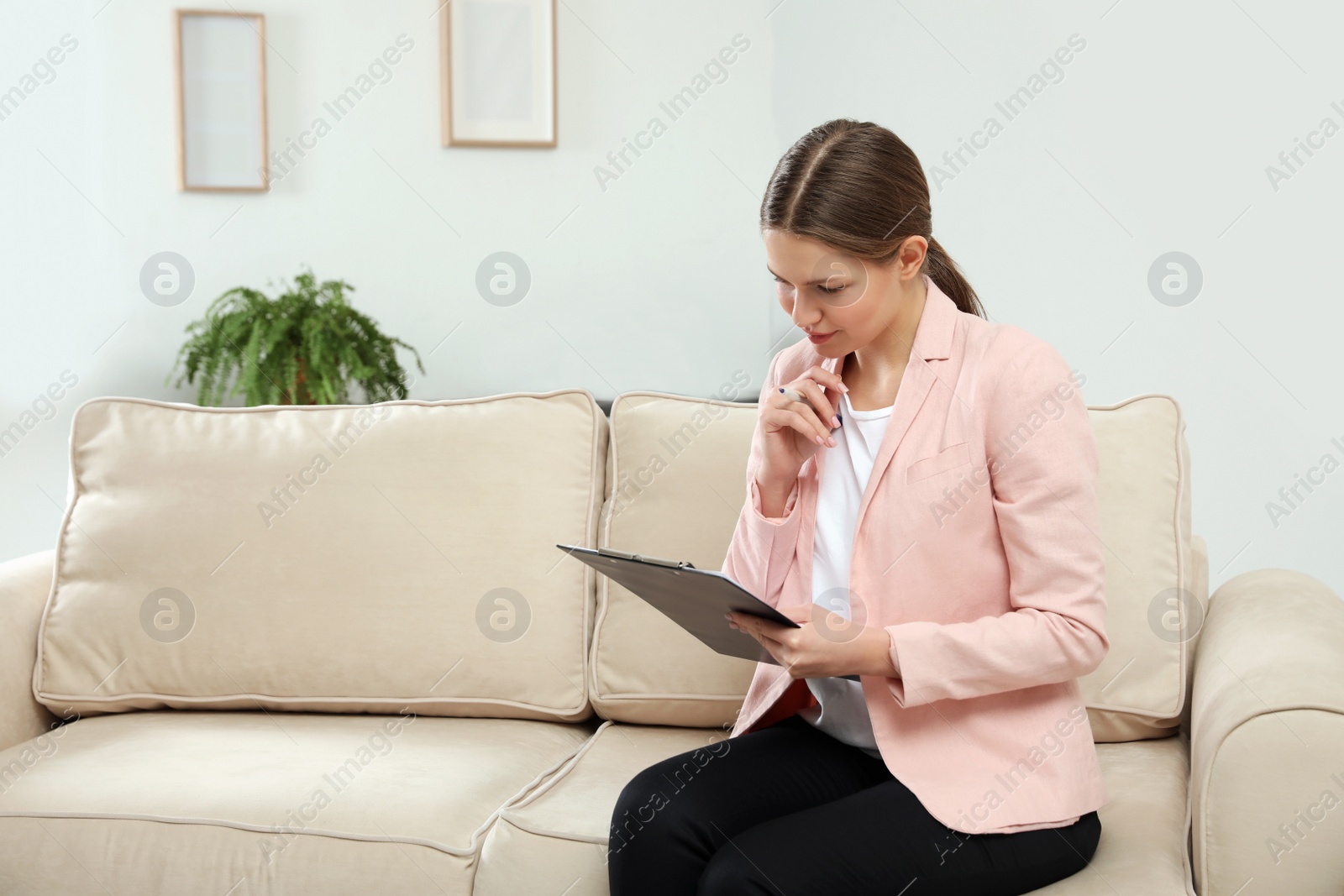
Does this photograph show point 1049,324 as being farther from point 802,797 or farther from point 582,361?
point 802,797

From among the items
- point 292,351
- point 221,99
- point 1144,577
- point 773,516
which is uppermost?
point 221,99

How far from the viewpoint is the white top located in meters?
1.17

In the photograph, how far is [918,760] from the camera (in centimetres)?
107

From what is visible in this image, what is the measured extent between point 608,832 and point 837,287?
0.65 meters

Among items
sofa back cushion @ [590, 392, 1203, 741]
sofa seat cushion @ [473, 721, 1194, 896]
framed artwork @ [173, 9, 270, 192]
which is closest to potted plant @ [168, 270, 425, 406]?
framed artwork @ [173, 9, 270, 192]

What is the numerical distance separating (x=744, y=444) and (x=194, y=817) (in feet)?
2.84

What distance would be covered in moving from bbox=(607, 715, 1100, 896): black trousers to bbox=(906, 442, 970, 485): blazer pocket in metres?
0.32

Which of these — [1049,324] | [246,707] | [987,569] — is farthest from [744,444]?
[1049,324]

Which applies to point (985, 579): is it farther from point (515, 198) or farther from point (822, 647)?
point (515, 198)

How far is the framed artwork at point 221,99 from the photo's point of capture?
265cm

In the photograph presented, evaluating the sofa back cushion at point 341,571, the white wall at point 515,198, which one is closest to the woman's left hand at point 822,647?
the sofa back cushion at point 341,571

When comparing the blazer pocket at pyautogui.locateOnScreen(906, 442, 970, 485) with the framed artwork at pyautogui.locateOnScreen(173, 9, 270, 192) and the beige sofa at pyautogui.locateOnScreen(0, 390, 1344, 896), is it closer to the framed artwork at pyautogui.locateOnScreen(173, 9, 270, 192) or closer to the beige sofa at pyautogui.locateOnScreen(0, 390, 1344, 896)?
the beige sofa at pyautogui.locateOnScreen(0, 390, 1344, 896)

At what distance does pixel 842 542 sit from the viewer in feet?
3.92

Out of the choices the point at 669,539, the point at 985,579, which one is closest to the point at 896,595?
the point at 985,579
